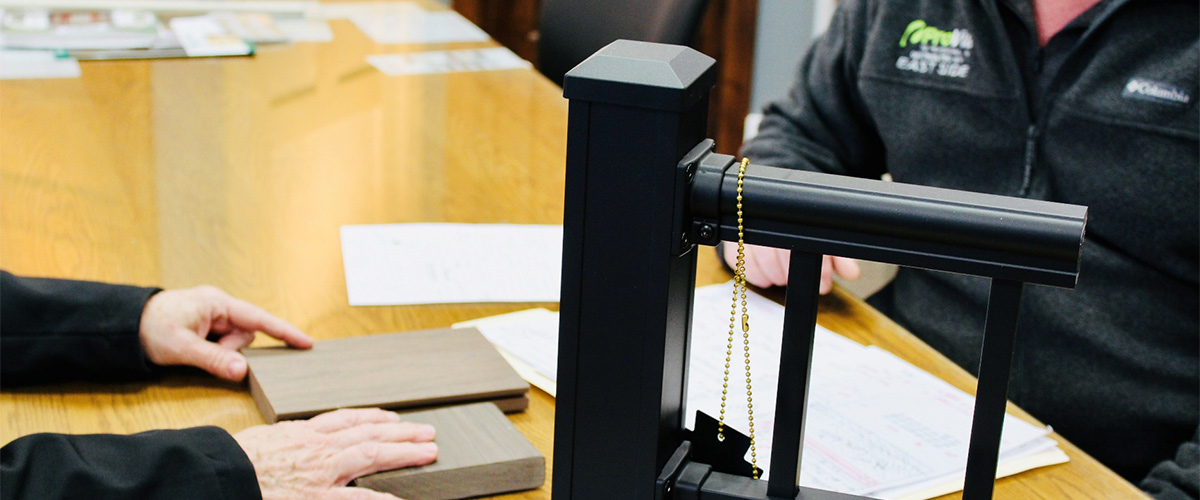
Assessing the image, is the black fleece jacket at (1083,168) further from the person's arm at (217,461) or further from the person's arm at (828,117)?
the person's arm at (217,461)

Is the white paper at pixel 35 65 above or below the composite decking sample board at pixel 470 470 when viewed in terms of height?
above

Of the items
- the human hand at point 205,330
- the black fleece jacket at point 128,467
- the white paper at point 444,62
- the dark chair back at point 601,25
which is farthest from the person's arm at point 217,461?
the white paper at point 444,62

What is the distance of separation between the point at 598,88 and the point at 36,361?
610 millimetres

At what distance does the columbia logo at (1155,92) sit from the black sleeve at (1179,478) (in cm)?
37

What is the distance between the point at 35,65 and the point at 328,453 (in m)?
1.38

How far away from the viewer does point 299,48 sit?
79.7 inches

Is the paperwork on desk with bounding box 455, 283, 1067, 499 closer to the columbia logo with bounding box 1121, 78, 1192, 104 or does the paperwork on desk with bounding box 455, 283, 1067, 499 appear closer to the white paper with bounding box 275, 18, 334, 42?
the columbia logo with bounding box 1121, 78, 1192, 104

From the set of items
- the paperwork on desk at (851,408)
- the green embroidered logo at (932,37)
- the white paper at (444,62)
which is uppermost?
the green embroidered logo at (932,37)

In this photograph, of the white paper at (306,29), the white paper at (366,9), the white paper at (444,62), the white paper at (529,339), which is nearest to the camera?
the white paper at (529,339)

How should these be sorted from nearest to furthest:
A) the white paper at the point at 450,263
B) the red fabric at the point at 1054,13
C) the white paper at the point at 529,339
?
the white paper at the point at 529,339 < the white paper at the point at 450,263 < the red fabric at the point at 1054,13

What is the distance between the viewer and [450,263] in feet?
3.83

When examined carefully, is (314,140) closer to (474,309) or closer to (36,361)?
(474,309)

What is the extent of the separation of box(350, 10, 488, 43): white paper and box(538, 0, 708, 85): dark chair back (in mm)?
142

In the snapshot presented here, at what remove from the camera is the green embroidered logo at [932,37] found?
4.35ft
